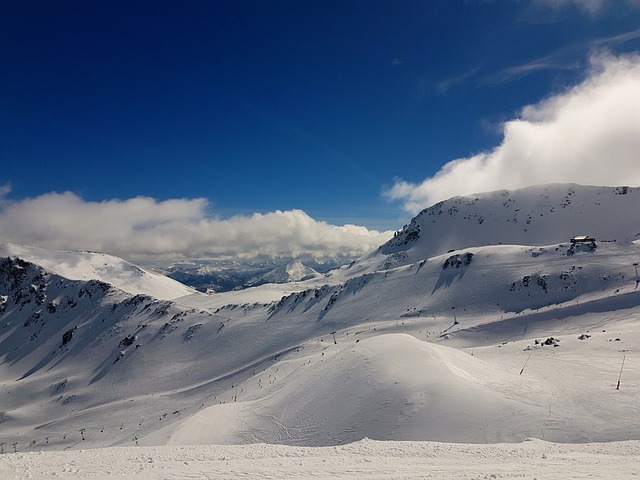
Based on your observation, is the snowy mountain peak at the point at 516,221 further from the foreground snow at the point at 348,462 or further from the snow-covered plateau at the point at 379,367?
the foreground snow at the point at 348,462

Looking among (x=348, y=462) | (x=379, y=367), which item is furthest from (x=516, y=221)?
(x=348, y=462)

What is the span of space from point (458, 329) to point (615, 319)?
1820 centimetres

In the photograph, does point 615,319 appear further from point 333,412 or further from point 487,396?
point 333,412

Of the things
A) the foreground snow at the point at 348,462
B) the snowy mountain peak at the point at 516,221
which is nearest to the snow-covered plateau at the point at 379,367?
the foreground snow at the point at 348,462

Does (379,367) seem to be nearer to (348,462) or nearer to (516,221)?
(348,462)

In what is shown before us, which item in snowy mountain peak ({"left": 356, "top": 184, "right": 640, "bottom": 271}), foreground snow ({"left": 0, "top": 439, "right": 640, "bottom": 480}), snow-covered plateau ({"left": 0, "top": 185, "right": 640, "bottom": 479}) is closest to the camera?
foreground snow ({"left": 0, "top": 439, "right": 640, "bottom": 480})

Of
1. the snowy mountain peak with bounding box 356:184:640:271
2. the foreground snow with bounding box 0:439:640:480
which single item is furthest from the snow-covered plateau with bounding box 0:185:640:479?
the snowy mountain peak with bounding box 356:184:640:271

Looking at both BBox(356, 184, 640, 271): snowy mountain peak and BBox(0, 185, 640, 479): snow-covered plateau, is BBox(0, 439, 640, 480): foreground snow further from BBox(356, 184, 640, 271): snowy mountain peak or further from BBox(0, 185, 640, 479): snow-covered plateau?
BBox(356, 184, 640, 271): snowy mountain peak

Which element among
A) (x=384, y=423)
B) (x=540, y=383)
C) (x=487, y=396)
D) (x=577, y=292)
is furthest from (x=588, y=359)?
(x=577, y=292)

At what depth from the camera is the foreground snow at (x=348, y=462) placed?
12086mm

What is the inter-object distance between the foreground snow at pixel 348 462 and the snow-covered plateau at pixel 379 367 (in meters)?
0.11

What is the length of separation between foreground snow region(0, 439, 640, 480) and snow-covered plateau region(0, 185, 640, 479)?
4.5 inches

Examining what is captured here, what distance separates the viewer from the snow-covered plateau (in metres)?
14.6

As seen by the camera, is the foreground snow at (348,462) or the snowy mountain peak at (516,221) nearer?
the foreground snow at (348,462)
